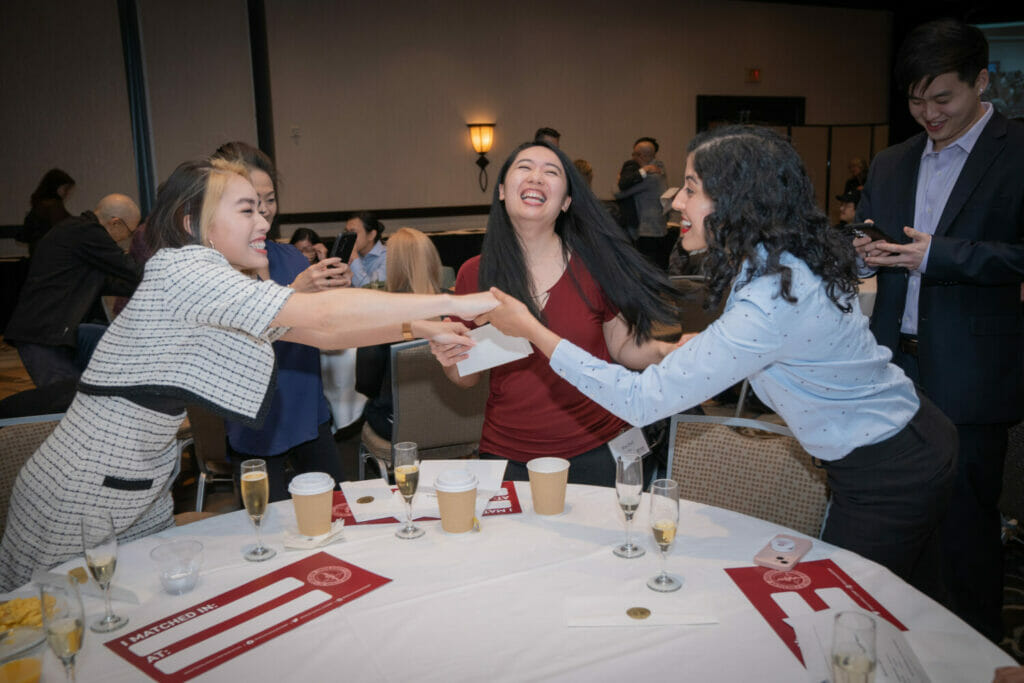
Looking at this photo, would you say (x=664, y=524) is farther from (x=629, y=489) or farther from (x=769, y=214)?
(x=769, y=214)

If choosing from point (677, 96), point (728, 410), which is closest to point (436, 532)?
point (728, 410)

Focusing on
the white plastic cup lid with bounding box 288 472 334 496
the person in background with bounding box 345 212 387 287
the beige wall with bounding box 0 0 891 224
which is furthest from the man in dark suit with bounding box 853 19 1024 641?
the beige wall with bounding box 0 0 891 224

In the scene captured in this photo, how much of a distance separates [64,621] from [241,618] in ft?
1.01

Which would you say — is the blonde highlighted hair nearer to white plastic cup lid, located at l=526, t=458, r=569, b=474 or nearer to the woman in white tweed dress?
the woman in white tweed dress

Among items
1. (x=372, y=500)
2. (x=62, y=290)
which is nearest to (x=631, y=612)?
→ (x=372, y=500)

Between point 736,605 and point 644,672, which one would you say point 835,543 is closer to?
point 736,605

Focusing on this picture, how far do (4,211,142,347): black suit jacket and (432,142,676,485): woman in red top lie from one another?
9.09 ft

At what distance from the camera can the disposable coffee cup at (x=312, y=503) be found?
1.72m

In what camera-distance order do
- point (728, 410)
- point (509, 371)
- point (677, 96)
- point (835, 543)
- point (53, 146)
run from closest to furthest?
point (835, 543) → point (509, 371) → point (728, 410) → point (53, 146) → point (677, 96)

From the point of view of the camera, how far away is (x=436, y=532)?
178cm

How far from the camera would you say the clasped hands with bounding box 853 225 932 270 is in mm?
2363

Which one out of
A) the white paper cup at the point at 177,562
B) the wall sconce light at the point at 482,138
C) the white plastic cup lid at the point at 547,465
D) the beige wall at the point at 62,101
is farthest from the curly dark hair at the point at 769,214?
the wall sconce light at the point at 482,138

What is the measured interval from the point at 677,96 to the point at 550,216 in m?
9.53

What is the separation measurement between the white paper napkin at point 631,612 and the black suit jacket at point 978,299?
1.51 meters
